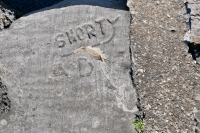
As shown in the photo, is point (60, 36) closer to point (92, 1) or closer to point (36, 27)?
point (36, 27)

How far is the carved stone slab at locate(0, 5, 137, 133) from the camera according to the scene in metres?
1.78

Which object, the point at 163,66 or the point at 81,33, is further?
the point at 81,33

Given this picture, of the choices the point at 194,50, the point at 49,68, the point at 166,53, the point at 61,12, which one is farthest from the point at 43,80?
the point at 194,50

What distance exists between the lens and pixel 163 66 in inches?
70.7

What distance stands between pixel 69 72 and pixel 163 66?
0.48 metres

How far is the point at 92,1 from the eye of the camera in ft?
6.57

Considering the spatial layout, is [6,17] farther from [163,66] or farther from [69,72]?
[163,66]

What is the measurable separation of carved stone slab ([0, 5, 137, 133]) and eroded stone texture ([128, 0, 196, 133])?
0.07 m

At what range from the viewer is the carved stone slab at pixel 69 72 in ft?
5.84

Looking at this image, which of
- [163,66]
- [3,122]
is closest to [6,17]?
[3,122]

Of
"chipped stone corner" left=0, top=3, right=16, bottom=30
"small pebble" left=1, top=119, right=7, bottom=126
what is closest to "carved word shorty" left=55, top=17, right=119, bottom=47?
"chipped stone corner" left=0, top=3, right=16, bottom=30

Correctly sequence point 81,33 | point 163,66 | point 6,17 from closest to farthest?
point 163,66 → point 81,33 → point 6,17

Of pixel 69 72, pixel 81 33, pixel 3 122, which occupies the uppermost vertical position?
pixel 81 33

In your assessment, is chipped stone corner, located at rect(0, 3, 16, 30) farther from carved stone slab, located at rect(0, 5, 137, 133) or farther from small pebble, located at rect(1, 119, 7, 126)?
small pebble, located at rect(1, 119, 7, 126)
